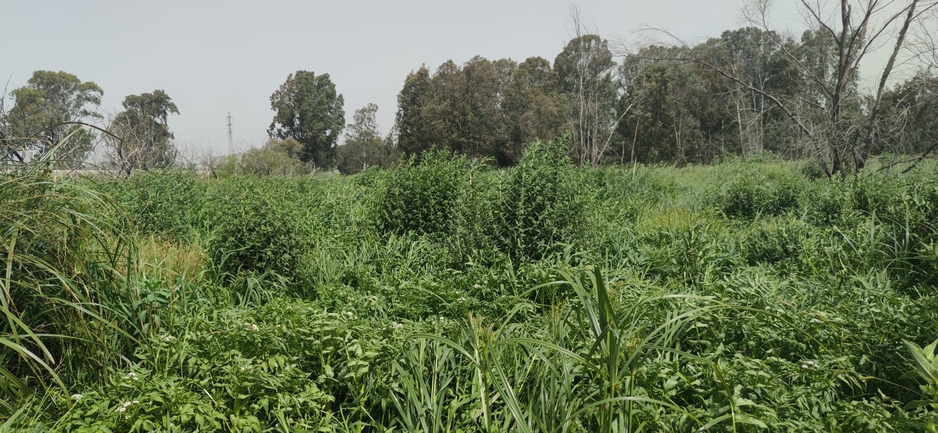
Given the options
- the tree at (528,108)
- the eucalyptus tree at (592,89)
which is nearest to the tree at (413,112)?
the tree at (528,108)

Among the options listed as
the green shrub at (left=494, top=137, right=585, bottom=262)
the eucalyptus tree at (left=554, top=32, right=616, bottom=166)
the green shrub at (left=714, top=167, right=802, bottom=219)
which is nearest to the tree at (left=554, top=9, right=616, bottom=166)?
the eucalyptus tree at (left=554, top=32, right=616, bottom=166)

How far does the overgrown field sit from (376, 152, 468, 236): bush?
68cm

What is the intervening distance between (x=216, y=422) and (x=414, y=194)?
3672 mm

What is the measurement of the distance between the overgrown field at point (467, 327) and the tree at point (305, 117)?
4149 cm

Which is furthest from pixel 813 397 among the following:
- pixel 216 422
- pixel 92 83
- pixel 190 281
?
pixel 92 83

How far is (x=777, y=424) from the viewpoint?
1.78m

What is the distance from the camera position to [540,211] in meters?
4.46

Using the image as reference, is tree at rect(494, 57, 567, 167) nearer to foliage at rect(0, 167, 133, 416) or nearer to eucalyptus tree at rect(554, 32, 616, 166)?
eucalyptus tree at rect(554, 32, 616, 166)

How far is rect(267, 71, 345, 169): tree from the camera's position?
4397 centimetres

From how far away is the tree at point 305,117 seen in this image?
43969 mm

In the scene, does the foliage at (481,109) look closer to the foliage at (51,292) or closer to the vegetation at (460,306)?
the vegetation at (460,306)

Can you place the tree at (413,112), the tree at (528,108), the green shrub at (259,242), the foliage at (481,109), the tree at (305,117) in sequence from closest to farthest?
1. the green shrub at (259,242)
2. the tree at (528,108)
3. the foliage at (481,109)
4. the tree at (413,112)
5. the tree at (305,117)

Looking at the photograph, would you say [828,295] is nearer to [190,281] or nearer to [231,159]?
[190,281]

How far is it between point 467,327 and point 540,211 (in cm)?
208
